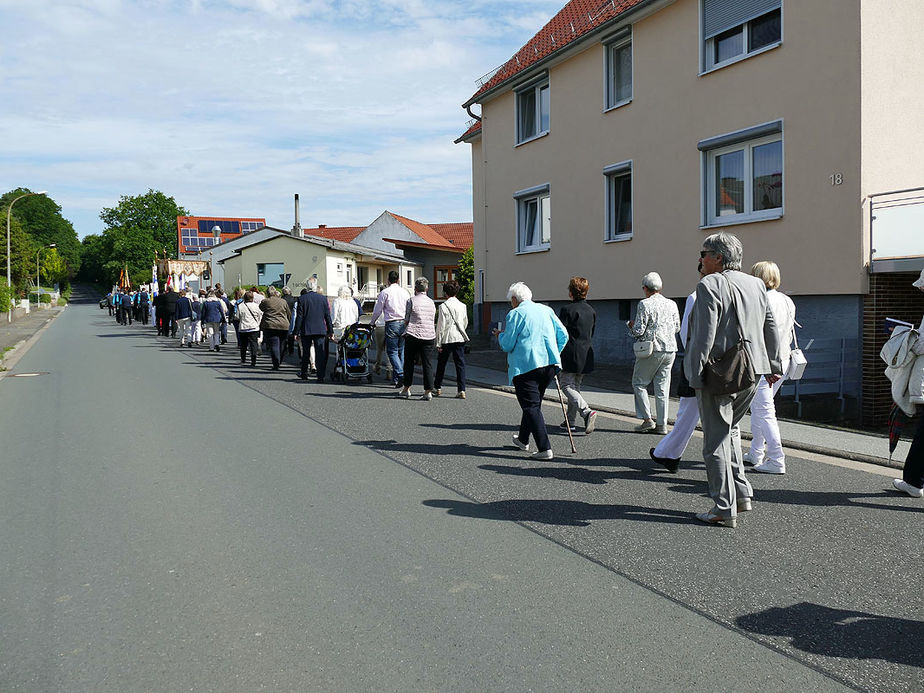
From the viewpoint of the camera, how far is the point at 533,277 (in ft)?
67.2

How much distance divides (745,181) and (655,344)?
632 cm

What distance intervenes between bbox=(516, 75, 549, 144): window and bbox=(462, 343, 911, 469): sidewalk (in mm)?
7261

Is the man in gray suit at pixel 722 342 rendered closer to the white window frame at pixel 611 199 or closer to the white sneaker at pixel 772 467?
the white sneaker at pixel 772 467

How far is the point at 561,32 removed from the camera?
64.1 feet

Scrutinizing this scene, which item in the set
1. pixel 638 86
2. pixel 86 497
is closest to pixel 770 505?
pixel 86 497

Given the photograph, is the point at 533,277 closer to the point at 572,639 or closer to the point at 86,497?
the point at 86,497

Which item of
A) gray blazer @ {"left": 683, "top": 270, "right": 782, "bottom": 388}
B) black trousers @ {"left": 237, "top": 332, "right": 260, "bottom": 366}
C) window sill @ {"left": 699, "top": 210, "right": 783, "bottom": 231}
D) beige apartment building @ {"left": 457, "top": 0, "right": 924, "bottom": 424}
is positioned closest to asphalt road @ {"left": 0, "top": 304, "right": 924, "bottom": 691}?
gray blazer @ {"left": 683, "top": 270, "right": 782, "bottom": 388}

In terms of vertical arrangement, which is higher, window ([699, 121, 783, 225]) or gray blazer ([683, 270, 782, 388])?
window ([699, 121, 783, 225])

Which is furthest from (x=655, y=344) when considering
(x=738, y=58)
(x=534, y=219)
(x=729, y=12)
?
(x=534, y=219)

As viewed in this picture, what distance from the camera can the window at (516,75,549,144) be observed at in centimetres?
2023

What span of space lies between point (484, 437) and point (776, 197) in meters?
7.36

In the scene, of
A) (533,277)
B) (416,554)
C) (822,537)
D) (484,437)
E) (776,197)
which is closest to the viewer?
(416,554)

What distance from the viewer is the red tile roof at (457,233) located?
59.2 meters

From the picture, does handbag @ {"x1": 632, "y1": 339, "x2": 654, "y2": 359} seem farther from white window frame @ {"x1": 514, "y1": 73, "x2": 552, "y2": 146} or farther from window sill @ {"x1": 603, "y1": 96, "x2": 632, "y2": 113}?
white window frame @ {"x1": 514, "y1": 73, "x2": 552, "y2": 146}
